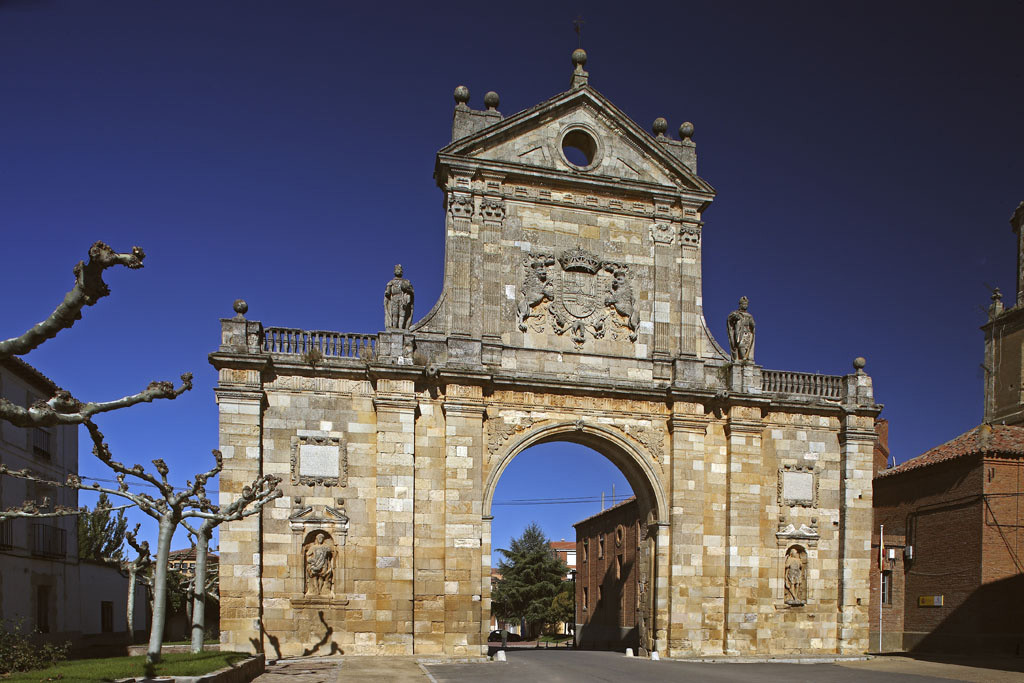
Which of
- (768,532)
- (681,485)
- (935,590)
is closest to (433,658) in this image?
(681,485)

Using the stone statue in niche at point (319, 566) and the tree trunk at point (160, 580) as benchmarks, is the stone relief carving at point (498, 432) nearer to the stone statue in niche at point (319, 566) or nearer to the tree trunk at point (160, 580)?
the stone statue in niche at point (319, 566)

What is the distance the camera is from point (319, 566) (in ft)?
68.0

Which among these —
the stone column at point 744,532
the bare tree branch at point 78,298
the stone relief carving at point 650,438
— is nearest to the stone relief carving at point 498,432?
the stone relief carving at point 650,438

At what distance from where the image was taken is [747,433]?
23.9 meters

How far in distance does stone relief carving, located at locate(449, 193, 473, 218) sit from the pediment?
124 cm

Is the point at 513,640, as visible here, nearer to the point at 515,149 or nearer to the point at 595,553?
the point at 595,553

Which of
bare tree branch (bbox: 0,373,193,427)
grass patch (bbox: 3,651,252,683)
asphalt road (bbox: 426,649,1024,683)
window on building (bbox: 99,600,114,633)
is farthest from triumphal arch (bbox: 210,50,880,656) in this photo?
window on building (bbox: 99,600,114,633)

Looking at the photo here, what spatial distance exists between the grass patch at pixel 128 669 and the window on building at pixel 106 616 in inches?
785

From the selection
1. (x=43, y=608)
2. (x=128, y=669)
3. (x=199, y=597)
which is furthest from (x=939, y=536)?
(x=43, y=608)

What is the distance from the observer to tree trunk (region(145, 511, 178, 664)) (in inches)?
564

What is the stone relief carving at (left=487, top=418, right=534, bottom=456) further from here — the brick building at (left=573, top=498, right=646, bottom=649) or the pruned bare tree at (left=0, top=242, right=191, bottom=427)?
the pruned bare tree at (left=0, top=242, right=191, bottom=427)

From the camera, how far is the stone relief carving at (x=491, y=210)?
76.4 ft

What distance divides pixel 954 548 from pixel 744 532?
8.17m

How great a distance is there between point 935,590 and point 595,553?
20320 mm
